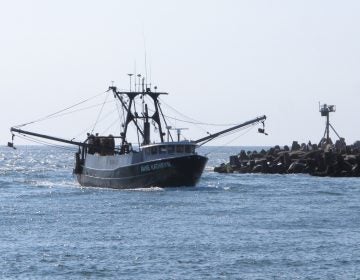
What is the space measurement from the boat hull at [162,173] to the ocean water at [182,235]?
1.36 meters

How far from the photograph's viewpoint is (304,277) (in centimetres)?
3738

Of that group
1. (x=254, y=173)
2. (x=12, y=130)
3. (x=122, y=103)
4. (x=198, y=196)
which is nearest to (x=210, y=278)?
(x=198, y=196)

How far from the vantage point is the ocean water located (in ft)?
128

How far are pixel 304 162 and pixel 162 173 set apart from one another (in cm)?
3869

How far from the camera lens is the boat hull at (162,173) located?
79438mm

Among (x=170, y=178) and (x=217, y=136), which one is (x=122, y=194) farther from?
(x=217, y=136)

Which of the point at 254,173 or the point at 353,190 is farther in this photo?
the point at 254,173

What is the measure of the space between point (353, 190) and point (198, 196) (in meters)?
14.5

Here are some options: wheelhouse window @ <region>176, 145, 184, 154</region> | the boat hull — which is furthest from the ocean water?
wheelhouse window @ <region>176, 145, 184, 154</region>

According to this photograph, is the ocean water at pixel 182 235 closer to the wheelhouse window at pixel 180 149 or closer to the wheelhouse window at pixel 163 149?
the wheelhouse window at pixel 163 149

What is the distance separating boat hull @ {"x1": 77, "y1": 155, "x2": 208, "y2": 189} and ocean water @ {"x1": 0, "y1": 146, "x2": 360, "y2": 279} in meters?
1.36

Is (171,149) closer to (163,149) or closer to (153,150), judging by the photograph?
(163,149)

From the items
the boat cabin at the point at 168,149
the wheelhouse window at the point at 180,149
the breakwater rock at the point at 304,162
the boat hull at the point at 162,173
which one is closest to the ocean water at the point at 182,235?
the boat hull at the point at 162,173

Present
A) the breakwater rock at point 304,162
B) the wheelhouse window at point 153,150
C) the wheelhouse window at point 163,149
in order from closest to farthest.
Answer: the wheelhouse window at point 163,149, the wheelhouse window at point 153,150, the breakwater rock at point 304,162
